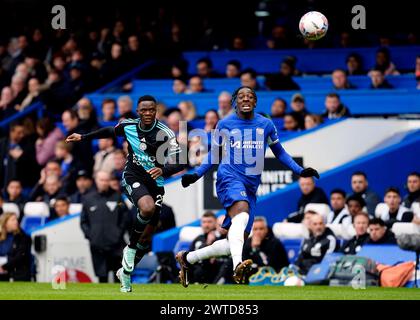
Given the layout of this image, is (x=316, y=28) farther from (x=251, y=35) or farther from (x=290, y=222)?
(x=251, y=35)

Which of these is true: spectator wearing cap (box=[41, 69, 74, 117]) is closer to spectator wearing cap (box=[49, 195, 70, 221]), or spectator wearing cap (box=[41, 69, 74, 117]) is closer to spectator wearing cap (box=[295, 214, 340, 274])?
spectator wearing cap (box=[49, 195, 70, 221])

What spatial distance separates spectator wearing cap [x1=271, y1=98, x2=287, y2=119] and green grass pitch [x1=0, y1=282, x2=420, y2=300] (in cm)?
528

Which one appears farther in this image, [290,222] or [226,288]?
[290,222]

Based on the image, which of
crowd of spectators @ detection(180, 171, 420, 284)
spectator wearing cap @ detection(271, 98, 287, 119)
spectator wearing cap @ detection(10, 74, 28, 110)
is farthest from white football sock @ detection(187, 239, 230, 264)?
spectator wearing cap @ detection(10, 74, 28, 110)

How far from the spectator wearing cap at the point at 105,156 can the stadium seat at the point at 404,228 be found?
5.55 m

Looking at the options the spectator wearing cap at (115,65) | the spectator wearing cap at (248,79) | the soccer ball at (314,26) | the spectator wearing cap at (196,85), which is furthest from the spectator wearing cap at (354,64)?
the soccer ball at (314,26)

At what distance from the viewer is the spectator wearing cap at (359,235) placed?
17.1 meters

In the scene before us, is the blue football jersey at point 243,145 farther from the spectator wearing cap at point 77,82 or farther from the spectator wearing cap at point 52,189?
the spectator wearing cap at point 77,82

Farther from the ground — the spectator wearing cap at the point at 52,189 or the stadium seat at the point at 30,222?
the spectator wearing cap at the point at 52,189

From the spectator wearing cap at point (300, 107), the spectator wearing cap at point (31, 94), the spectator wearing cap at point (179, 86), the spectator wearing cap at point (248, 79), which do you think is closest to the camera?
the spectator wearing cap at point (300, 107)

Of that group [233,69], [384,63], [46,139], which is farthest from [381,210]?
[46,139]

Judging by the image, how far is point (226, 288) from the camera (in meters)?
15.6
